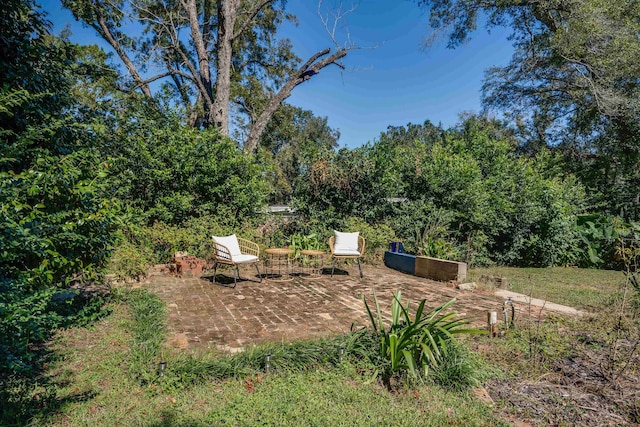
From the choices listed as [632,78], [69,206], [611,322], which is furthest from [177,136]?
[632,78]

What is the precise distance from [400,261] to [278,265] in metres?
2.91

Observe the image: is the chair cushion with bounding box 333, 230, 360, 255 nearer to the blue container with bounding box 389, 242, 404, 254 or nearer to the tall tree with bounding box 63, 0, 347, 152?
the blue container with bounding box 389, 242, 404, 254

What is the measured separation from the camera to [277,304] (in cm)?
471

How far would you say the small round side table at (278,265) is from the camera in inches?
251

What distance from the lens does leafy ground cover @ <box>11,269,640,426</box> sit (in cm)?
222

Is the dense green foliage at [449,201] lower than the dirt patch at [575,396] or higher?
higher

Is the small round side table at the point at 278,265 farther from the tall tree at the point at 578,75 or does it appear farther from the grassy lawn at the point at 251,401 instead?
the tall tree at the point at 578,75

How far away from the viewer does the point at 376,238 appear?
334 inches

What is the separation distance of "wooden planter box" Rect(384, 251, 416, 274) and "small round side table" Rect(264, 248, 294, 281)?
2461mm

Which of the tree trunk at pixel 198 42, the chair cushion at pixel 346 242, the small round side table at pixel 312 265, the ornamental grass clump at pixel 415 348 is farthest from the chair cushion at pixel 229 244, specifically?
the tree trunk at pixel 198 42

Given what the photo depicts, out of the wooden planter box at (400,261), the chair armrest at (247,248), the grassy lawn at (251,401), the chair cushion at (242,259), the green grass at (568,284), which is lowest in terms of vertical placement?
the grassy lawn at (251,401)

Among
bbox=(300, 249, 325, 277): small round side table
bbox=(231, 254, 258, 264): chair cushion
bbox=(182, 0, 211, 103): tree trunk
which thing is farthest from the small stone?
bbox=(182, 0, 211, 103): tree trunk

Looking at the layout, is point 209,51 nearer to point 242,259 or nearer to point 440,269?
point 242,259

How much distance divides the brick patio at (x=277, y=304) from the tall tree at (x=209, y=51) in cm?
653
